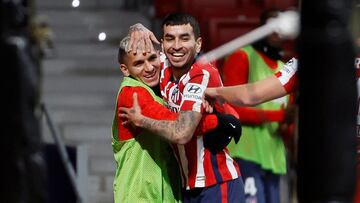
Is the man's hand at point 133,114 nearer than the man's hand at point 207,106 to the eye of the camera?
No

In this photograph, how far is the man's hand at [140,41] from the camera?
7.75 metres

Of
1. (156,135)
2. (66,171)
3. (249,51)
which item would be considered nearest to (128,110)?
(156,135)

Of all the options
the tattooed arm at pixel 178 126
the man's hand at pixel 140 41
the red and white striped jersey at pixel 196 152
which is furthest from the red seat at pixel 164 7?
the tattooed arm at pixel 178 126

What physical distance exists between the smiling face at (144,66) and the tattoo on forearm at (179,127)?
1.53 feet

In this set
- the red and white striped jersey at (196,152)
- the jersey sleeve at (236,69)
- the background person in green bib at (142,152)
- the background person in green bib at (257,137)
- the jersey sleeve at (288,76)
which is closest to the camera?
the jersey sleeve at (288,76)

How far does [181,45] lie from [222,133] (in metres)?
0.51

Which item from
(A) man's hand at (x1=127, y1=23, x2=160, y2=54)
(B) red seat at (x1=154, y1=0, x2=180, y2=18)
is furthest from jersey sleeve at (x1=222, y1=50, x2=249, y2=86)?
(A) man's hand at (x1=127, y1=23, x2=160, y2=54)

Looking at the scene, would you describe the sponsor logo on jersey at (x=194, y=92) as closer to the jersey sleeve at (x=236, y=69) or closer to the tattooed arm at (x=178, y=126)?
the tattooed arm at (x=178, y=126)

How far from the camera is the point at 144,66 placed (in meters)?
7.73

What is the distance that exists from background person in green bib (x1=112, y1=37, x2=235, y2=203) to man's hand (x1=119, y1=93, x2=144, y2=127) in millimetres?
24

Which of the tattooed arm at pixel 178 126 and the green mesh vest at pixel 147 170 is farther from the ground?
the tattooed arm at pixel 178 126

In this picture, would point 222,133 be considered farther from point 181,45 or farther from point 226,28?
→ point 226,28

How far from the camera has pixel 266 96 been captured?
673 centimetres

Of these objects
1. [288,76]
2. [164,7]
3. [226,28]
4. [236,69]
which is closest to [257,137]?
[236,69]
